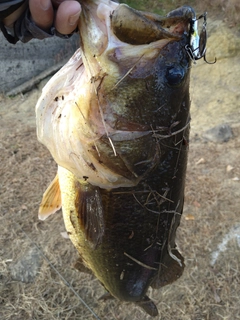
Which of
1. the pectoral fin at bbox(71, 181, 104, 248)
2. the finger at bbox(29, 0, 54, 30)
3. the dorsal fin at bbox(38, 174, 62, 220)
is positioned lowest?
the dorsal fin at bbox(38, 174, 62, 220)

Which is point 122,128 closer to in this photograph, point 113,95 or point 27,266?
point 113,95

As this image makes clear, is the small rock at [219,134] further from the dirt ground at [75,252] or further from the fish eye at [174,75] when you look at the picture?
the fish eye at [174,75]

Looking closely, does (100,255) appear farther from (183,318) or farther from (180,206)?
(183,318)

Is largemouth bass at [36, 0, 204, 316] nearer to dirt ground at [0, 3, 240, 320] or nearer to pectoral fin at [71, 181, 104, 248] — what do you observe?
pectoral fin at [71, 181, 104, 248]

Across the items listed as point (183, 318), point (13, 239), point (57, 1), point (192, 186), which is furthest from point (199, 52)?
point (192, 186)

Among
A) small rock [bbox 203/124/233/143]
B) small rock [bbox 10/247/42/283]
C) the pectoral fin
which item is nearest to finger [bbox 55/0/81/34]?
the pectoral fin

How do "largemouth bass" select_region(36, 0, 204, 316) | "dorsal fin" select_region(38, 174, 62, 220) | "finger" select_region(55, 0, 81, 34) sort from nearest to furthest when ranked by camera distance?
1. "finger" select_region(55, 0, 81, 34)
2. "largemouth bass" select_region(36, 0, 204, 316)
3. "dorsal fin" select_region(38, 174, 62, 220)

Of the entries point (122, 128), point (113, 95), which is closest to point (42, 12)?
point (113, 95)
